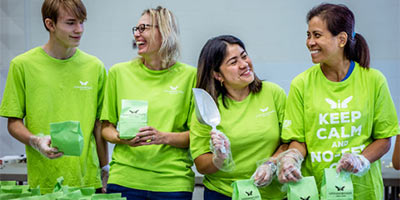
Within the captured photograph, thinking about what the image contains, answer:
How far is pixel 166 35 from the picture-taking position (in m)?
2.38

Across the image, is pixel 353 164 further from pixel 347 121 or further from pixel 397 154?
pixel 397 154

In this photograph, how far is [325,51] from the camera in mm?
2012

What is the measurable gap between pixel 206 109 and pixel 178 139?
251mm

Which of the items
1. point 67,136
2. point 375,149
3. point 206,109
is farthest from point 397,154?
point 67,136

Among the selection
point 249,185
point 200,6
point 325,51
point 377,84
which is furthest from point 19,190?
point 200,6

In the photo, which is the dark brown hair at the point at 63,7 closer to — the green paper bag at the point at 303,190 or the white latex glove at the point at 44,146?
the white latex glove at the point at 44,146

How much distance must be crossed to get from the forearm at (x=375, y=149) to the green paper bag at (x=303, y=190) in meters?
0.29

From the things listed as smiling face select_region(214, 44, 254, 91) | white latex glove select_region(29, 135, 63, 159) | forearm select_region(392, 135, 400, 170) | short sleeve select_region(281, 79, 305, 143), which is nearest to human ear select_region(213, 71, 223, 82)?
smiling face select_region(214, 44, 254, 91)

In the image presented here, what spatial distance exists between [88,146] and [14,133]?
1.22ft

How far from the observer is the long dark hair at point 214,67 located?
225 centimetres

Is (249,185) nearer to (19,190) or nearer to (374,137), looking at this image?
(374,137)

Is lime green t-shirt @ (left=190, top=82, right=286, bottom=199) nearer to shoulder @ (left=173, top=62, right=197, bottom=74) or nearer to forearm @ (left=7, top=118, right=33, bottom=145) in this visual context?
shoulder @ (left=173, top=62, right=197, bottom=74)

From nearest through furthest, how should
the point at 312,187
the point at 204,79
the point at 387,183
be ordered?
the point at 312,187 → the point at 204,79 → the point at 387,183

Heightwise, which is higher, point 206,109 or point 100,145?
point 206,109
